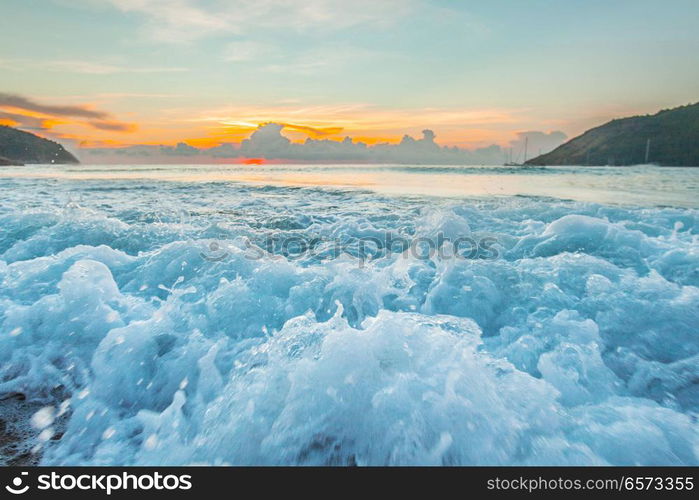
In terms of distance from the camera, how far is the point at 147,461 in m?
2.01

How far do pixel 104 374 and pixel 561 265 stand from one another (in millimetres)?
5303

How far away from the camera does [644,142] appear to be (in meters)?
128

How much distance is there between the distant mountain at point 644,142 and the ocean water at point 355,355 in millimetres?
148654

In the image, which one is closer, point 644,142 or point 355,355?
point 355,355

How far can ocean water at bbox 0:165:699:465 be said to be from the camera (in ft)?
6.79

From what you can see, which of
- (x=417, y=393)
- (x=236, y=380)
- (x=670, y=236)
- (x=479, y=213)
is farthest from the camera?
(x=479, y=213)

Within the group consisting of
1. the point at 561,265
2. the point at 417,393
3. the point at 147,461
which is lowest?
the point at 147,461

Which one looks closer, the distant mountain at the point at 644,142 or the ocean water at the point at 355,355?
the ocean water at the point at 355,355

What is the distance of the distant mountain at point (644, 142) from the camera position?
115375 mm

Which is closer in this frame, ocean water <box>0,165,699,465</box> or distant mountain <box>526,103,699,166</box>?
ocean water <box>0,165,699,465</box>

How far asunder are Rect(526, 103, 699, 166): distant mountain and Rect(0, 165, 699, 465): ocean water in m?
149

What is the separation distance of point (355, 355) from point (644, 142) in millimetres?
172222
